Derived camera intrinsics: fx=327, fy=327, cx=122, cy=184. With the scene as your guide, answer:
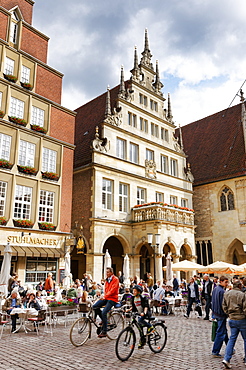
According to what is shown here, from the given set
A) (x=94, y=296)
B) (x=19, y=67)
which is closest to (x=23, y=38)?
(x=19, y=67)

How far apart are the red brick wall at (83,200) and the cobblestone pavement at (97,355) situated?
11899mm

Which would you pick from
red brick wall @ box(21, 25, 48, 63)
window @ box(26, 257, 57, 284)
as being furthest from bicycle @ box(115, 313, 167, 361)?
red brick wall @ box(21, 25, 48, 63)

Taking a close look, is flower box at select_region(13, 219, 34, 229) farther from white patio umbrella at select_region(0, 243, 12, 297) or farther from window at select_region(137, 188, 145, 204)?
window at select_region(137, 188, 145, 204)

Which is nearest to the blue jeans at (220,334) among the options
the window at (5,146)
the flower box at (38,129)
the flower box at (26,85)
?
the window at (5,146)

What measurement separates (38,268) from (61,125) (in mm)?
8474

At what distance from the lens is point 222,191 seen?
28.8 meters

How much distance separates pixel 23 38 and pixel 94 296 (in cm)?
1496

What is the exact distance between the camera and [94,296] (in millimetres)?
13703

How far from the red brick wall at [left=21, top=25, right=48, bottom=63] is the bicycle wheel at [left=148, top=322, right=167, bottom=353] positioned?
17.4 m

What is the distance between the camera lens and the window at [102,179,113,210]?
21953 millimetres

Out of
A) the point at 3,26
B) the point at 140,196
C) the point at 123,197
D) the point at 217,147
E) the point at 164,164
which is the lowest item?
the point at 123,197

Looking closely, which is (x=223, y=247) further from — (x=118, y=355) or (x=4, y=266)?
(x=118, y=355)

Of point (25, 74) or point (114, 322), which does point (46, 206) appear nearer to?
point (25, 74)

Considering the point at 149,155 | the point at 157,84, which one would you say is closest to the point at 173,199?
the point at 149,155
